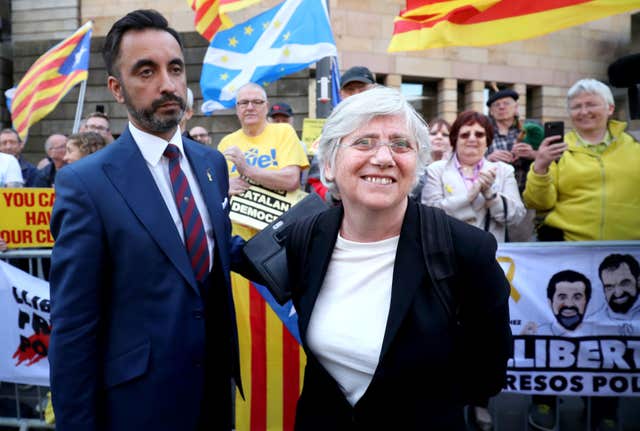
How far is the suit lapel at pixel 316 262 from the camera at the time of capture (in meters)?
1.97

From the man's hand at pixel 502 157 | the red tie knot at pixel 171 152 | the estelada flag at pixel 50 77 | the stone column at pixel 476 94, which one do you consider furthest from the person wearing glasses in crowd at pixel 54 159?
the stone column at pixel 476 94

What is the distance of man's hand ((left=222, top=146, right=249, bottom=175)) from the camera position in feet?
12.3

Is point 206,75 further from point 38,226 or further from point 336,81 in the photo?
point 38,226

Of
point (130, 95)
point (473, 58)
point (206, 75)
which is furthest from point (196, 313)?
point (473, 58)

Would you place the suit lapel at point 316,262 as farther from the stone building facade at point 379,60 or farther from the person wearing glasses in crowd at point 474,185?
the stone building facade at point 379,60

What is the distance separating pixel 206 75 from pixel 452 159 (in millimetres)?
3558

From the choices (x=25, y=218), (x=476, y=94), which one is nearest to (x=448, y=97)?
(x=476, y=94)

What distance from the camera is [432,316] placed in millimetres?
1788

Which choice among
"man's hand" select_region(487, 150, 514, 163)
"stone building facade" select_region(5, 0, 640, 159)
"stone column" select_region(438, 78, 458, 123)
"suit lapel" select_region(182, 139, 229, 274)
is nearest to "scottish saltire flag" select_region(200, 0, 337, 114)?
"man's hand" select_region(487, 150, 514, 163)

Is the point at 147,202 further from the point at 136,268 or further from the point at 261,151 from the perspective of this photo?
the point at 261,151

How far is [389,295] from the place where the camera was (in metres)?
1.90

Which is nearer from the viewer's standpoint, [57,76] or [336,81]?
[336,81]

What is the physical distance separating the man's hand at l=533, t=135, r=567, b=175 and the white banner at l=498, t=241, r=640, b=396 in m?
0.65

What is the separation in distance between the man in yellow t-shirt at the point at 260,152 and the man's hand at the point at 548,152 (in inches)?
68.9
